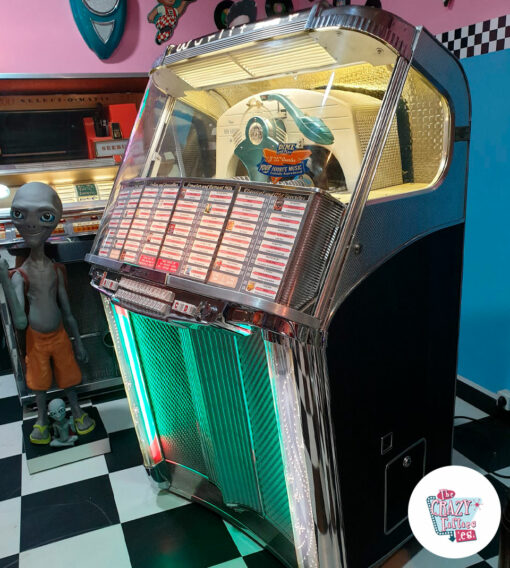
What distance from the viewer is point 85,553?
5.92ft

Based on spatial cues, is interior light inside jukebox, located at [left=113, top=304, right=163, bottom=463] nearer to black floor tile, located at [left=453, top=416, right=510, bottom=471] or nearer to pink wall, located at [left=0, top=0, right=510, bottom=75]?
black floor tile, located at [left=453, top=416, right=510, bottom=471]

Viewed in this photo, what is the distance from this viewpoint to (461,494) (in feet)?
4.68

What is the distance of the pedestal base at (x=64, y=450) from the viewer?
229cm

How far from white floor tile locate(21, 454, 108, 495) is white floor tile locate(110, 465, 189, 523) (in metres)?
0.11

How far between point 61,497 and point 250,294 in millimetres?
1501

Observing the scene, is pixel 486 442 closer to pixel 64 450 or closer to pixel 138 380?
pixel 138 380

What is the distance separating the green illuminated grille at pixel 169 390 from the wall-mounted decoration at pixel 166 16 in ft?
9.20

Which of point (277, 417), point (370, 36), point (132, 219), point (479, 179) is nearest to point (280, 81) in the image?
point (370, 36)

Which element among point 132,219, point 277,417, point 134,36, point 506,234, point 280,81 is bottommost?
point 277,417

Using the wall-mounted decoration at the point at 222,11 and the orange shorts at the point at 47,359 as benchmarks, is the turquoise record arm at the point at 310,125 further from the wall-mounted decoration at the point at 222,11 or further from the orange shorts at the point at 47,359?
the wall-mounted decoration at the point at 222,11

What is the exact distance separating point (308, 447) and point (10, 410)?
225 centimetres

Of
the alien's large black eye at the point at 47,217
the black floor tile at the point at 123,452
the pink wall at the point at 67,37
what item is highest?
the pink wall at the point at 67,37

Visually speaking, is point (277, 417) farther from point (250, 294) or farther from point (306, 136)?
point (306, 136)

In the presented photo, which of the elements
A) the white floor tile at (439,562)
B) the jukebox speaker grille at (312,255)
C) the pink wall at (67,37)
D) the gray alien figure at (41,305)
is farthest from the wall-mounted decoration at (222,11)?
the white floor tile at (439,562)
